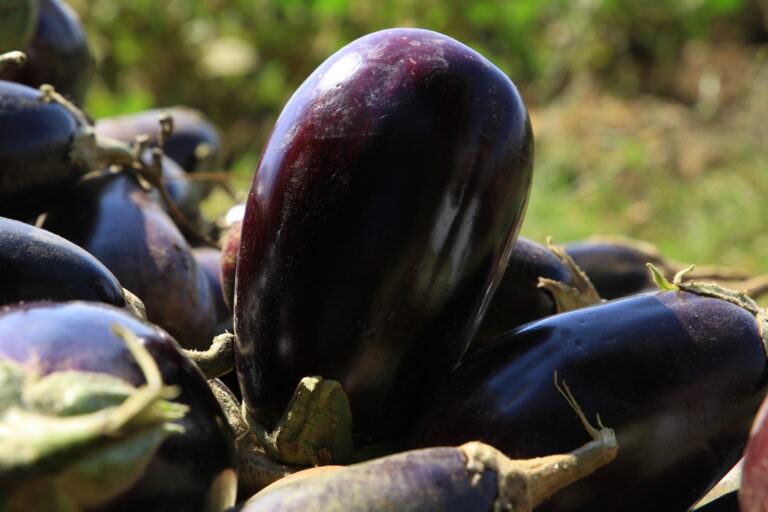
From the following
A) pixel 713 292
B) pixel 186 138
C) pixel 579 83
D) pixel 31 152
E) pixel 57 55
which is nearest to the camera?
pixel 713 292

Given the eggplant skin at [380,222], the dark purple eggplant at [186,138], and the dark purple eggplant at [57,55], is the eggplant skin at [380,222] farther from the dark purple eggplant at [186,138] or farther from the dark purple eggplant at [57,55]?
the dark purple eggplant at [186,138]

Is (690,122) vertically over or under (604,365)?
under

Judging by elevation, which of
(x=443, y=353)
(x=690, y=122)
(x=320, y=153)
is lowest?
(x=690, y=122)

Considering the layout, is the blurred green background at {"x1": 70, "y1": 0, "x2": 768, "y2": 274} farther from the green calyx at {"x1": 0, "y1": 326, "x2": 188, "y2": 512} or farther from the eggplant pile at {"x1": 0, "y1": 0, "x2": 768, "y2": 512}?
the green calyx at {"x1": 0, "y1": 326, "x2": 188, "y2": 512}

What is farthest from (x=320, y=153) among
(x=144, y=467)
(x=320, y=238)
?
(x=144, y=467)

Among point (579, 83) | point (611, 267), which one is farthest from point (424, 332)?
point (579, 83)

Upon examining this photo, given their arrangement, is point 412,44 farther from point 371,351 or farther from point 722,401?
point 722,401

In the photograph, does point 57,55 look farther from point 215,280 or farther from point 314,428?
point 314,428

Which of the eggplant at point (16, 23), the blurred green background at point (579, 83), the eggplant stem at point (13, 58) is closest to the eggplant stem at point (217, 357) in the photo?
the eggplant stem at point (13, 58)
